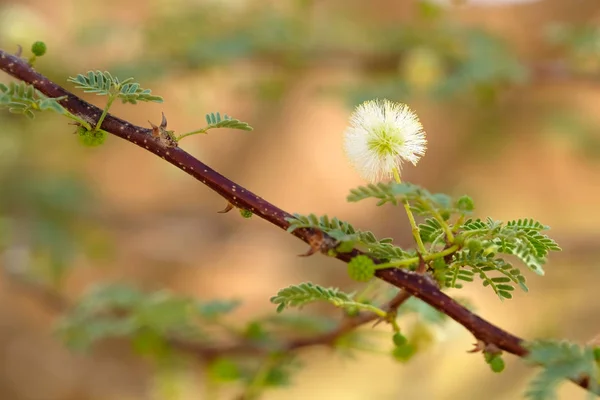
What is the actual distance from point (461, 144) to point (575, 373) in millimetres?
2503

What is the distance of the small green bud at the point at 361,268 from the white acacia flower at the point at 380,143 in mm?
103

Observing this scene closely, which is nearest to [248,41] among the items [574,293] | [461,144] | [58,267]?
[58,267]

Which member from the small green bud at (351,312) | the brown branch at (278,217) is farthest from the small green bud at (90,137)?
the small green bud at (351,312)

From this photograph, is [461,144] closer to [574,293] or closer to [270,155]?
[574,293]

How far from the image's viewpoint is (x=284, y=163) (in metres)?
3.57

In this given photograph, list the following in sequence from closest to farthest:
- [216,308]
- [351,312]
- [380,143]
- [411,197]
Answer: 1. [411,197]
2. [380,143]
3. [351,312]
4. [216,308]

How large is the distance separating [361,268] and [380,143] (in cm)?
15

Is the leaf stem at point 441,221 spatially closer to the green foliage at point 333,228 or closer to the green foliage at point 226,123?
the green foliage at point 333,228

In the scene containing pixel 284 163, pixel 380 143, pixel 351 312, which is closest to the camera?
pixel 380 143

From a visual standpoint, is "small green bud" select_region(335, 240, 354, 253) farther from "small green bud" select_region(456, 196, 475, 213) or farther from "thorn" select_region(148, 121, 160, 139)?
"thorn" select_region(148, 121, 160, 139)

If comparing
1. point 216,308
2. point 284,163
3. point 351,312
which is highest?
point 284,163

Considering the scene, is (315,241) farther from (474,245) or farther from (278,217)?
(474,245)

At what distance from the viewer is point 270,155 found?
3549mm

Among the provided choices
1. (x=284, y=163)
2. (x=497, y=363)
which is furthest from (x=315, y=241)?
(x=284, y=163)
